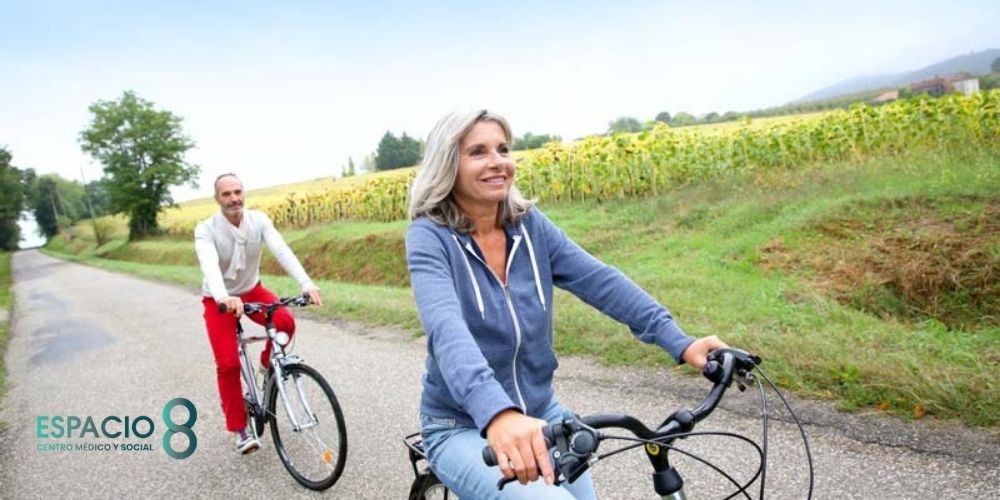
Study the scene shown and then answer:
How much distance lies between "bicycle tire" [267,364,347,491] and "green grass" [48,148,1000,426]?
252 cm

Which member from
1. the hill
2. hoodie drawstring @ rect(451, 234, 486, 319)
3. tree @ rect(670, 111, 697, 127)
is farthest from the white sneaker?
tree @ rect(670, 111, 697, 127)

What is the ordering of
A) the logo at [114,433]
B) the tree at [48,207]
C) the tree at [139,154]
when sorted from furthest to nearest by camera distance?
1. the tree at [48,207]
2. the tree at [139,154]
3. the logo at [114,433]

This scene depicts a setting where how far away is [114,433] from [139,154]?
1923 inches

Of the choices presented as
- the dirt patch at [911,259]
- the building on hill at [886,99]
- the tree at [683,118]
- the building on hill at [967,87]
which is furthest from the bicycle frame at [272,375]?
the tree at [683,118]

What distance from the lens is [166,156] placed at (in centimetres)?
4747

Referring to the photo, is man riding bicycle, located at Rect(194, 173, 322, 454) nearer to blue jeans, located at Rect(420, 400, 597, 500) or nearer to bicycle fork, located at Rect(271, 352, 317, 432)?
bicycle fork, located at Rect(271, 352, 317, 432)

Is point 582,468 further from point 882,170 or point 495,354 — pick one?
point 882,170

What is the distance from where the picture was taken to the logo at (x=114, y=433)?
16.7 feet

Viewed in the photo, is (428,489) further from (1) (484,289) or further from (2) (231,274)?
(2) (231,274)

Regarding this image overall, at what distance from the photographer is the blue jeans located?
5.39 feet

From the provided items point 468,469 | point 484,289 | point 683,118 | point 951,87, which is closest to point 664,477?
point 468,469

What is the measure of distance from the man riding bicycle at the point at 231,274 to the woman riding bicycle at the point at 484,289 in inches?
101

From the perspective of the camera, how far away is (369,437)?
4.62 metres

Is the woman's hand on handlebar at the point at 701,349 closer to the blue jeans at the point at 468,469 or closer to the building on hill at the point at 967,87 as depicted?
the blue jeans at the point at 468,469
